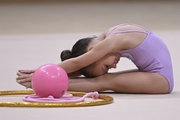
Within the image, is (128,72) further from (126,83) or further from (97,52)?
(97,52)

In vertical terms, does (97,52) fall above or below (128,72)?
above

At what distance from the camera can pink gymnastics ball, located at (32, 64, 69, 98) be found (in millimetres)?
1557

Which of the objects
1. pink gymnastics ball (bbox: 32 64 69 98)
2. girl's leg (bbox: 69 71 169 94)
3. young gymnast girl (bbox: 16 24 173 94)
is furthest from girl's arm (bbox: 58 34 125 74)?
pink gymnastics ball (bbox: 32 64 69 98)

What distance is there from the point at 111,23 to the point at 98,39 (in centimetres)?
207

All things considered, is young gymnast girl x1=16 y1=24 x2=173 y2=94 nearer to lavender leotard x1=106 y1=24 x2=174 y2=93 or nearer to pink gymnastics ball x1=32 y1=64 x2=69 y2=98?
lavender leotard x1=106 y1=24 x2=174 y2=93

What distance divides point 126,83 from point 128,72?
0.08m

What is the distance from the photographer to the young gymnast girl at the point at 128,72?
6.31 ft

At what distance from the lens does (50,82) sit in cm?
155

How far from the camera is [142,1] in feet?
15.0

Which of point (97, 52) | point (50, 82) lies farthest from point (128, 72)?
point (50, 82)

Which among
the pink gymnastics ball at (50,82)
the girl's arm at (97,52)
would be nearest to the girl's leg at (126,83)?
the girl's arm at (97,52)

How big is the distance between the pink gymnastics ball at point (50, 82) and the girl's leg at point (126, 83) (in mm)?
384

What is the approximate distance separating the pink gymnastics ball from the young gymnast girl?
0.33 metres

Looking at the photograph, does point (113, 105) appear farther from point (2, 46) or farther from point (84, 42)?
point (2, 46)
